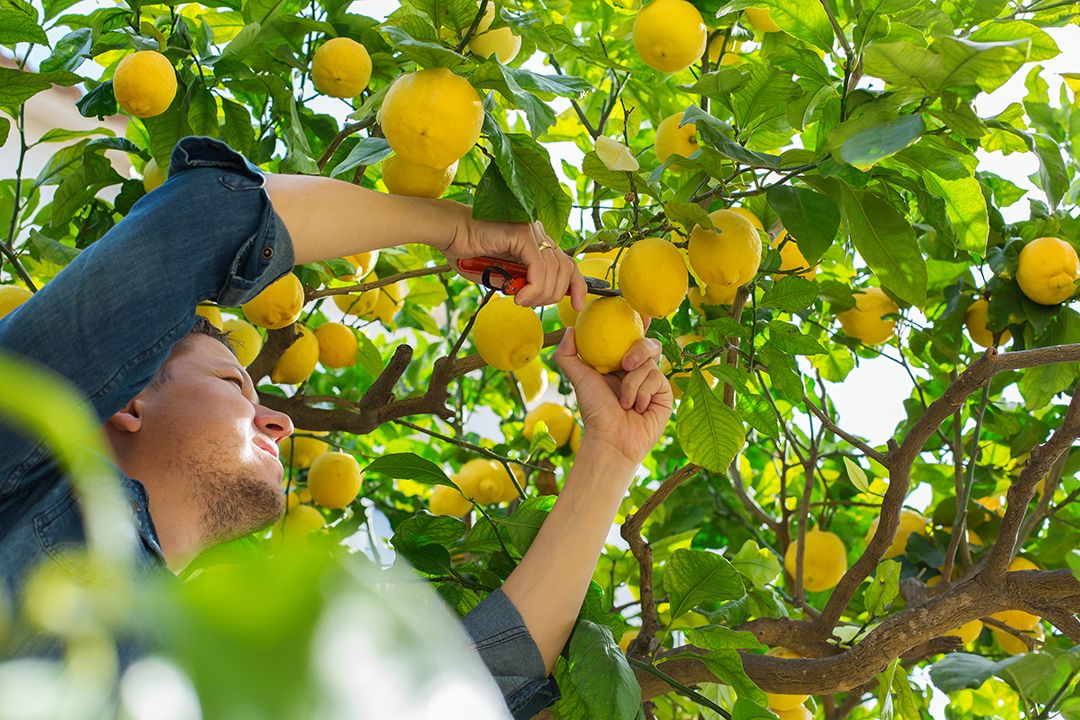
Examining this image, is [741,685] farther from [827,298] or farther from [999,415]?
[999,415]

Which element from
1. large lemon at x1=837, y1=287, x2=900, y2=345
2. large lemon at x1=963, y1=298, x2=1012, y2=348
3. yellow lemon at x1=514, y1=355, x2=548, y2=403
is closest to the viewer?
large lemon at x1=963, y1=298, x2=1012, y2=348

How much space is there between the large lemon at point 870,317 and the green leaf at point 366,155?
40.0 inches

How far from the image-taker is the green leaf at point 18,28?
4.49ft

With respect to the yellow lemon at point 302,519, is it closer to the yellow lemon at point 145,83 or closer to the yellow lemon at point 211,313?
the yellow lemon at point 211,313

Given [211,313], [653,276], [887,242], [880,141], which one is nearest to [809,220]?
[887,242]

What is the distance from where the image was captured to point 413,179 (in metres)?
1.10

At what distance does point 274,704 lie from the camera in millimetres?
161

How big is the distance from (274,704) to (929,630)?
4.21 ft

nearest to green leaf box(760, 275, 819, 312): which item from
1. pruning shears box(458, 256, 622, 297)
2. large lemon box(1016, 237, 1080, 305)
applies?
large lemon box(1016, 237, 1080, 305)

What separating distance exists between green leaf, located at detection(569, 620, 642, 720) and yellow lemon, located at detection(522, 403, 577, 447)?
0.87 meters

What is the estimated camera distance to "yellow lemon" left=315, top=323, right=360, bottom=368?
189 cm

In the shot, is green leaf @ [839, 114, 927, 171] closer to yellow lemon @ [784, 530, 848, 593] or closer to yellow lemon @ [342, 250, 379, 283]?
yellow lemon @ [342, 250, 379, 283]

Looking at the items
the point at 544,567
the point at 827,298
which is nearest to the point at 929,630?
the point at 544,567

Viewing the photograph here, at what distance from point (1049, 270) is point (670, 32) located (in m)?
0.64
